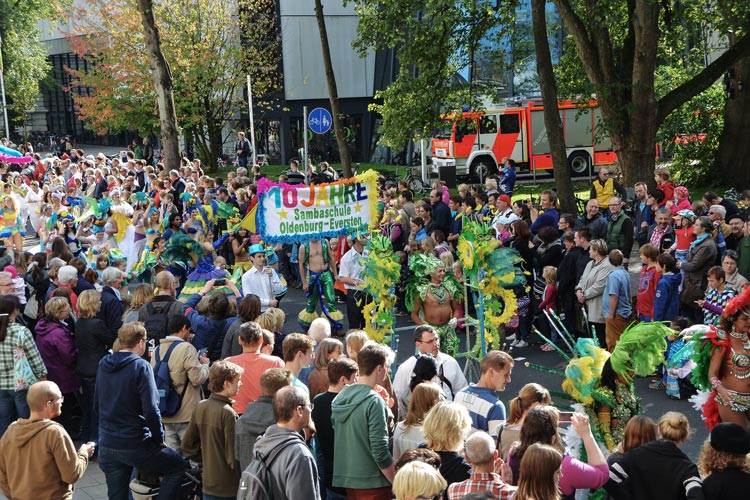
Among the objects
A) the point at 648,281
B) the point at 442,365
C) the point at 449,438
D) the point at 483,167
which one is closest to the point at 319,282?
the point at 648,281

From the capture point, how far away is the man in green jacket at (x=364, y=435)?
19.0 ft

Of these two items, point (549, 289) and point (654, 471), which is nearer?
point (654, 471)

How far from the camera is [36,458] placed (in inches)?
239

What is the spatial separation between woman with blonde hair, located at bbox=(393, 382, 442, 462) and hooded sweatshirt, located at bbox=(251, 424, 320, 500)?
807mm

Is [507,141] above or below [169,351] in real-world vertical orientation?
above

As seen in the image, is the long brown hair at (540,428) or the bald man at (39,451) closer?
the long brown hair at (540,428)

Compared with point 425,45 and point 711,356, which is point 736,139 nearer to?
point 425,45

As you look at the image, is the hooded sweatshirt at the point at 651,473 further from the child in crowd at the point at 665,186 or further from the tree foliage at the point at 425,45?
the tree foliage at the point at 425,45

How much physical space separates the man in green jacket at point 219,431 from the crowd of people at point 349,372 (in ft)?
0.05

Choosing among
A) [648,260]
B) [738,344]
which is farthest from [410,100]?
[738,344]

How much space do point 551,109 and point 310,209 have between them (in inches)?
290

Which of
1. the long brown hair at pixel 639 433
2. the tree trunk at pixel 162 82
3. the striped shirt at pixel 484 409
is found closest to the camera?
the long brown hair at pixel 639 433

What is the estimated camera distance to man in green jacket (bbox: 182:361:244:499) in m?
6.28

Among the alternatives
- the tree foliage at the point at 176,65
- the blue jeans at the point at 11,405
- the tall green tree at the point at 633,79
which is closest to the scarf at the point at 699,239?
the tall green tree at the point at 633,79
